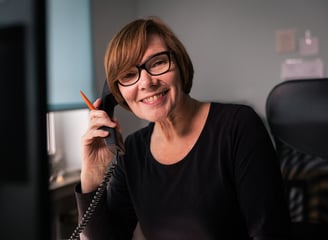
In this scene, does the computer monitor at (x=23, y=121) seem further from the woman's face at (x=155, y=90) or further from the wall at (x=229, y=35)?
the wall at (x=229, y=35)

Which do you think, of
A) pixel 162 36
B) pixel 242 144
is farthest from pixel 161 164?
pixel 162 36

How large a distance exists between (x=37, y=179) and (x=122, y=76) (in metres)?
0.77

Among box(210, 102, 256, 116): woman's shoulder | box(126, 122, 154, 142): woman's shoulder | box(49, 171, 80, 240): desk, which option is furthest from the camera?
box(49, 171, 80, 240): desk

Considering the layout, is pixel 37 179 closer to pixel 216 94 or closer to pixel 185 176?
pixel 185 176

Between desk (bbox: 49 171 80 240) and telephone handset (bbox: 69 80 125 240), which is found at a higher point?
telephone handset (bbox: 69 80 125 240)

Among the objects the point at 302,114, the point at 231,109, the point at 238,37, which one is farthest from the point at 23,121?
the point at 238,37

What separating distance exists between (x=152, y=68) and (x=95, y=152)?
0.85 feet

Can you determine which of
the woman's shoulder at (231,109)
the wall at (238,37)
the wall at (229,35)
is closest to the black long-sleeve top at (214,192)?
the woman's shoulder at (231,109)

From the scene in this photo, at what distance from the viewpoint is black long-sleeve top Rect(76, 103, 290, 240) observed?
2.75 feet

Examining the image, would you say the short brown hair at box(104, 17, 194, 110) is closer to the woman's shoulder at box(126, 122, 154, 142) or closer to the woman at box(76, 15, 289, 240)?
the woman at box(76, 15, 289, 240)

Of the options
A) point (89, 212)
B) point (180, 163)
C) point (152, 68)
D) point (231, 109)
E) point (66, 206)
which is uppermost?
point (152, 68)

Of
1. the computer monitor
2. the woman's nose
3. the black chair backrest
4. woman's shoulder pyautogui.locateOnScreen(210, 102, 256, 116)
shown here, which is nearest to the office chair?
the black chair backrest

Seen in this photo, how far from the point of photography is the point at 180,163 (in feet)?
Answer: 3.11

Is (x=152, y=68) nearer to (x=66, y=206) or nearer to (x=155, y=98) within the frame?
(x=155, y=98)
